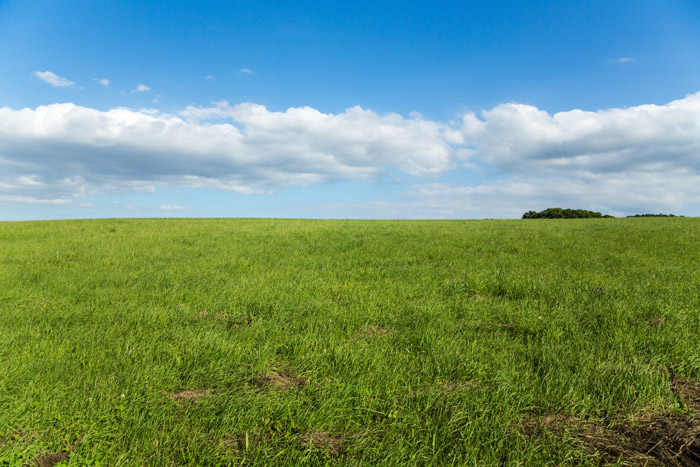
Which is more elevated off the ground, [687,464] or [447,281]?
[447,281]

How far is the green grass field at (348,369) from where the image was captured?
343cm

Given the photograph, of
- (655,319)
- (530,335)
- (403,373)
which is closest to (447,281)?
(530,335)

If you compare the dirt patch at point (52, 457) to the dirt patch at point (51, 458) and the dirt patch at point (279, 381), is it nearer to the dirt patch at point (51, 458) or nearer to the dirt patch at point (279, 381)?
the dirt patch at point (51, 458)

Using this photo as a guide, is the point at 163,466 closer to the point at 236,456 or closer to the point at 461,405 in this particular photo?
the point at 236,456

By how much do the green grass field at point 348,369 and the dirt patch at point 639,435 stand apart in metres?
Answer: 0.02

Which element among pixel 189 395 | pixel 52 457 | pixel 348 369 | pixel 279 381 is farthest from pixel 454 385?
pixel 52 457

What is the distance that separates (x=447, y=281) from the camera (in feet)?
30.7

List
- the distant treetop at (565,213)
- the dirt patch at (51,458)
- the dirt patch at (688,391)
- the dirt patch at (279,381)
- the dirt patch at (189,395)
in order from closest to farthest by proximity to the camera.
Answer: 1. the dirt patch at (51,458)
2. the dirt patch at (189,395)
3. the dirt patch at (688,391)
4. the dirt patch at (279,381)
5. the distant treetop at (565,213)

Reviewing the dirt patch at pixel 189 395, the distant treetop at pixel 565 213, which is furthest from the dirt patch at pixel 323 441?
the distant treetop at pixel 565 213

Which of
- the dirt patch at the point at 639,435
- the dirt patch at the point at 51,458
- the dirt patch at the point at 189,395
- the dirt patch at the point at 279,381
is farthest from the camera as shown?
the dirt patch at the point at 279,381

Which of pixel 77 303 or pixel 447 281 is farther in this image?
pixel 447 281

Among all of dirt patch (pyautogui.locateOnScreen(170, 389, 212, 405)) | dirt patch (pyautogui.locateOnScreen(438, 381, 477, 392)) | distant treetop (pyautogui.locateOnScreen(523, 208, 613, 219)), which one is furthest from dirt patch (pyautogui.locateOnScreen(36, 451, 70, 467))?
distant treetop (pyautogui.locateOnScreen(523, 208, 613, 219))

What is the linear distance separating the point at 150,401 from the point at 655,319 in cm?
796

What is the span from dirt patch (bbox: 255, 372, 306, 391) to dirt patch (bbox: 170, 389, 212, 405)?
594 millimetres
